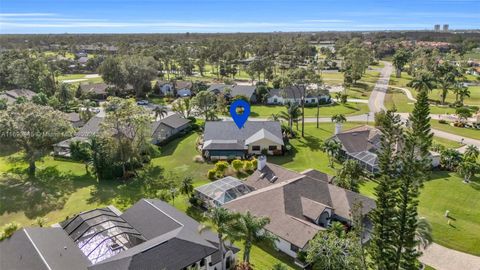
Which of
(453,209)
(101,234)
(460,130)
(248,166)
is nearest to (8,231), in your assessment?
(101,234)

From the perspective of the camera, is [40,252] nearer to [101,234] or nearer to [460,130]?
[101,234]

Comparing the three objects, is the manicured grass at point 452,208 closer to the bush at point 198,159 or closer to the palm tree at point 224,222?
the palm tree at point 224,222

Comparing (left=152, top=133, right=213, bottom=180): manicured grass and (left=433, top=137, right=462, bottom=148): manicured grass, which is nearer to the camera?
(left=152, top=133, right=213, bottom=180): manicured grass

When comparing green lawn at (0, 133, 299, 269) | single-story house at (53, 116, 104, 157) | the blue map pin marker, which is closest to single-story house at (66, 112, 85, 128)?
single-story house at (53, 116, 104, 157)

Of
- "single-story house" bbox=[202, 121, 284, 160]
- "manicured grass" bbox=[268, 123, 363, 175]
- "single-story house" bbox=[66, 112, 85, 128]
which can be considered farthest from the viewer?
"single-story house" bbox=[66, 112, 85, 128]

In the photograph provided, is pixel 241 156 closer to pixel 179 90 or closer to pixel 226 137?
pixel 226 137

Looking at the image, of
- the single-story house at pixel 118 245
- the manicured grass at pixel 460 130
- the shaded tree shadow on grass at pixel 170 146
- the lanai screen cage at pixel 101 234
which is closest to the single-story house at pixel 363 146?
the manicured grass at pixel 460 130

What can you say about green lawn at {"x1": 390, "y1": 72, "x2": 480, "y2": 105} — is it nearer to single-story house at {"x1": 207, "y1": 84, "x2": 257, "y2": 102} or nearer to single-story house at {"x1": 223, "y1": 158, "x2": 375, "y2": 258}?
single-story house at {"x1": 207, "y1": 84, "x2": 257, "y2": 102}
